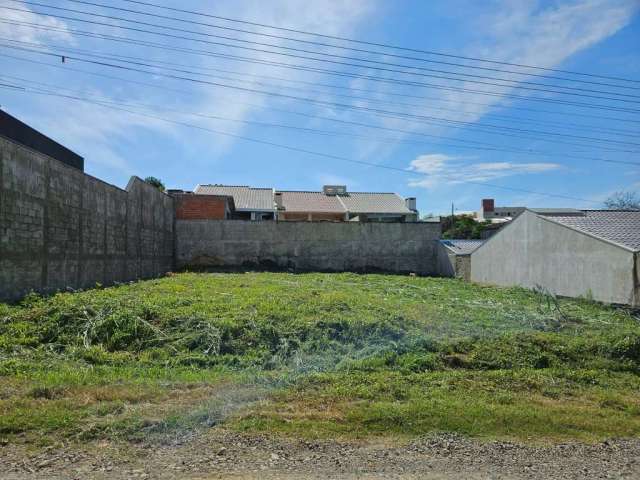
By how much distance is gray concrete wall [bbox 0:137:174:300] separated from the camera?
944cm

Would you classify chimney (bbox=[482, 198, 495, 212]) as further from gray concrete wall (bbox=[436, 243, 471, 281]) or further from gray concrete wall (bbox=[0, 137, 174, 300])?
gray concrete wall (bbox=[0, 137, 174, 300])

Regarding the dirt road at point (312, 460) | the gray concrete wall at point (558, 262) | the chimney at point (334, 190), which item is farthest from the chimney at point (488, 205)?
the dirt road at point (312, 460)

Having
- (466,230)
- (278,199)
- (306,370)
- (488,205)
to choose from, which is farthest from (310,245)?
(488,205)

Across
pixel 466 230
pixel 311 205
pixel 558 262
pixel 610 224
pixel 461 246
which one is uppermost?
pixel 311 205

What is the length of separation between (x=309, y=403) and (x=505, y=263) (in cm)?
1475

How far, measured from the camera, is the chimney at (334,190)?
39.7 metres

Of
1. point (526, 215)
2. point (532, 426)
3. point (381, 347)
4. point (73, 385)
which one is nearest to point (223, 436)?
point (73, 385)

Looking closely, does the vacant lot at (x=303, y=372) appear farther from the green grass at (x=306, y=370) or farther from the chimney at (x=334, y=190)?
the chimney at (x=334, y=190)

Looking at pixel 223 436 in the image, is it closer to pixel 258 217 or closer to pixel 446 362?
pixel 446 362

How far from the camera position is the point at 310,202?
37.3 meters

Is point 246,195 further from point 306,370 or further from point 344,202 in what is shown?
point 306,370

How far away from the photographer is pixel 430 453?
3607 mm

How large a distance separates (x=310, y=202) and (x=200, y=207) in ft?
45.6

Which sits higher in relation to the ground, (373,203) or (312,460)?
(373,203)
